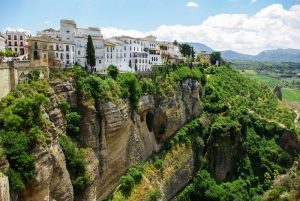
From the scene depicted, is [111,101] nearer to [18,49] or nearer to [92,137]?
[92,137]

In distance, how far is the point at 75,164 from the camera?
40.1m

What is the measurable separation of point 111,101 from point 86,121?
4.44m

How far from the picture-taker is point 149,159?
55.6 metres

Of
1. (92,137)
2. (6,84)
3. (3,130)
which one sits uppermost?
(6,84)

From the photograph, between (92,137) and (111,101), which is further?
(111,101)

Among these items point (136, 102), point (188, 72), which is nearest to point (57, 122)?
point (136, 102)

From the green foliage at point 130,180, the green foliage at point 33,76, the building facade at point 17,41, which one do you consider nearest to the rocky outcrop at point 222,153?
the green foliage at point 130,180

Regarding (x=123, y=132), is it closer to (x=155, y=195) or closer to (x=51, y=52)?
(x=155, y=195)

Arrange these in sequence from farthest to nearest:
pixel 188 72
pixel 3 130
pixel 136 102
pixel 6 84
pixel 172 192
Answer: pixel 188 72, pixel 172 192, pixel 136 102, pixel 6 84, pixel 3 130

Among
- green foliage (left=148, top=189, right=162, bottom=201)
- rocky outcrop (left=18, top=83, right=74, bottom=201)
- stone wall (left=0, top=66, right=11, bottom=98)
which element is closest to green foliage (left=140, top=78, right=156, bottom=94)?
green foliage (left=148, top=189, right=162, bottom=201)

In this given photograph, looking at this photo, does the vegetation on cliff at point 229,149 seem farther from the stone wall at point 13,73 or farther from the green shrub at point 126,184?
the stone wall at point 13,73

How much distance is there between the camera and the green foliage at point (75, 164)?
130 feet

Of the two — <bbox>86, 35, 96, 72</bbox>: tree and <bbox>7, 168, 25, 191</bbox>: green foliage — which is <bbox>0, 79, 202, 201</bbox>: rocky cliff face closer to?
<bbox>7, 168, 25, 191</bbox>: green foliage

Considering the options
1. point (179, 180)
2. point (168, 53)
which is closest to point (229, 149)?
point (179, 180)
